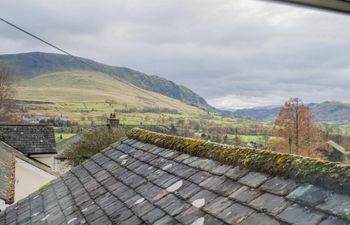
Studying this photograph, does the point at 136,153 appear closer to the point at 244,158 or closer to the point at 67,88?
the point at 244,158

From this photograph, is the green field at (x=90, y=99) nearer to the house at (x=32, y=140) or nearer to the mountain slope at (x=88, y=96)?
the mountain slope at (x=88, y=96)

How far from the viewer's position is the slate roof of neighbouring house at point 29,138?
2728 centimetres

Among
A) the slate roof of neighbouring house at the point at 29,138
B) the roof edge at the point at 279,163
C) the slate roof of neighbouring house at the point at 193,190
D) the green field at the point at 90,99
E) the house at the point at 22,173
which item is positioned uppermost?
the green field at the point at 90,99

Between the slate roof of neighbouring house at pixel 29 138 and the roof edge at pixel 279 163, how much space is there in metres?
24.5

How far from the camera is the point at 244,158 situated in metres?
3.73

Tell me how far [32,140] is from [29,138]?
258 mm

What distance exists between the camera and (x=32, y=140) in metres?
27.9

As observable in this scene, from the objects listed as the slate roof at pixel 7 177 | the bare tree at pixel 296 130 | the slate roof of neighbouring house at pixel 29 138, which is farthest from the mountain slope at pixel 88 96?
the slate roof at pixel 7 177

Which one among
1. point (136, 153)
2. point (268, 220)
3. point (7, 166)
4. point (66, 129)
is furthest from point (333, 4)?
point (66, 129)

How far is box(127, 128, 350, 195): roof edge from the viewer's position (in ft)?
8.36

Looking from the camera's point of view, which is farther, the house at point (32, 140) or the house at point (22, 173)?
the house at point (32, 140)

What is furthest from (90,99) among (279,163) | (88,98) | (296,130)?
(279,163)

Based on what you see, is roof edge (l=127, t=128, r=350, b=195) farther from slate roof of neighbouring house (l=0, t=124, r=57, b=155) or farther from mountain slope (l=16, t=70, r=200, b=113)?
mountain slope (l=16, t=70, r=200, b=113)

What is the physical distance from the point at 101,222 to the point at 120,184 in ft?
3.48
